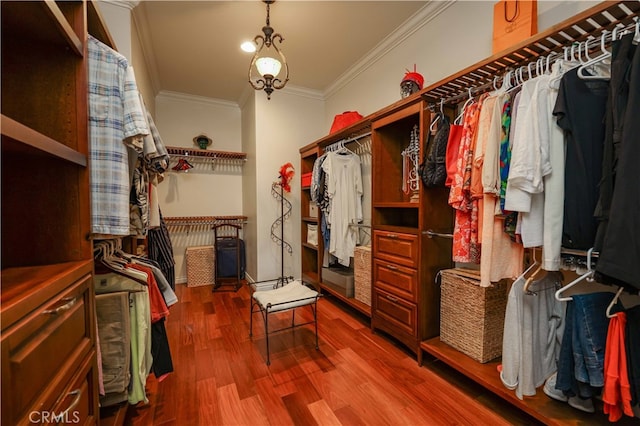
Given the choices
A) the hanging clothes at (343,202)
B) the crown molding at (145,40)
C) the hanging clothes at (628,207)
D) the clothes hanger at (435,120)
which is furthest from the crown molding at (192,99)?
the hanging clothes at (628,207)

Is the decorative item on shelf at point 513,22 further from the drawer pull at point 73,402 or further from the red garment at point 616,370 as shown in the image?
the drawer pull at point 73,402

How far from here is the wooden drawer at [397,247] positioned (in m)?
2.01

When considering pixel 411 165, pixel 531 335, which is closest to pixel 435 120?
pixel 411 165

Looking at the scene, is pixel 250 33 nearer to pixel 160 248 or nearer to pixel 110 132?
pixel 110 132

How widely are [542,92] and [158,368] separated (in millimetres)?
2424

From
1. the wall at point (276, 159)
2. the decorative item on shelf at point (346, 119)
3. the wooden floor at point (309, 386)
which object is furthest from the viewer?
the wall at point (276, 159)

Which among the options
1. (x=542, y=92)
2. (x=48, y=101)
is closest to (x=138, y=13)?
(x=48, y=101)

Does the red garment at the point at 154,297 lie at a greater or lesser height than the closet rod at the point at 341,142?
lesser

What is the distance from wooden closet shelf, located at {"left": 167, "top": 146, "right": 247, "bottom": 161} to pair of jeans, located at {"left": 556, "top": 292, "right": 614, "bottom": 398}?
3.92 meters

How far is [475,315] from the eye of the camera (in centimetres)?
171

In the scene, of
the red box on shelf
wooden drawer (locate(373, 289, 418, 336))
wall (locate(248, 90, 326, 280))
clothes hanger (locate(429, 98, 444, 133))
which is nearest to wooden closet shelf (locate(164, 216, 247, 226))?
wall (locate(248, 90, 326, 280))

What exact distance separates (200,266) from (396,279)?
2.88m

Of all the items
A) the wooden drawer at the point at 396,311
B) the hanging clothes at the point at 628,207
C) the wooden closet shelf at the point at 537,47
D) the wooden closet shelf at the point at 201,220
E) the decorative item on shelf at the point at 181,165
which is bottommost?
the wooden drawer at the point at 396,311

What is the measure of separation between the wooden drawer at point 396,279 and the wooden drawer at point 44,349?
183 centimetres
